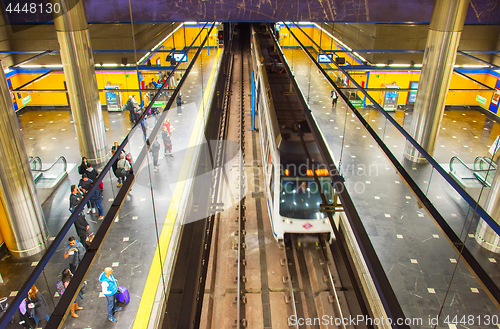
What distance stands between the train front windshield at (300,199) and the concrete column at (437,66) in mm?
6655

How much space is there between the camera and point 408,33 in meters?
15.9

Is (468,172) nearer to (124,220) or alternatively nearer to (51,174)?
(124,220)

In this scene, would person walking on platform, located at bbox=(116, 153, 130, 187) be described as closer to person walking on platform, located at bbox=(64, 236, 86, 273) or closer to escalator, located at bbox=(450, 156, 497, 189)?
person walking on platform, located at bbox=(64, 236, 86, 273)

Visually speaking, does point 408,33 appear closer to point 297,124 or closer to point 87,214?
point 297,124

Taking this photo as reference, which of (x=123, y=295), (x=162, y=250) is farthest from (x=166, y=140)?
(x=123, y=295)

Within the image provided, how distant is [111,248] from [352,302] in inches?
222

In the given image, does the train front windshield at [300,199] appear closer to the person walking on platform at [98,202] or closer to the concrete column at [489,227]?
the concrete column at [489,227]

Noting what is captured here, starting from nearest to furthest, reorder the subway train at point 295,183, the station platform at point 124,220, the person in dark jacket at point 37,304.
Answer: the person in dark jacket at point 37,304
the station platform at point 124,220
the subway train at point 295,183

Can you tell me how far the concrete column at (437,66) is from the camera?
11.2m

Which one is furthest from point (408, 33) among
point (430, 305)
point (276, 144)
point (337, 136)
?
point (430, 305)

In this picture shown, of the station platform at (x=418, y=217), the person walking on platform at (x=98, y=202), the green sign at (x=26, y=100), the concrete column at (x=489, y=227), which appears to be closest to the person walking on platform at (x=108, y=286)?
the person walking on platform at (x=98, y=202)

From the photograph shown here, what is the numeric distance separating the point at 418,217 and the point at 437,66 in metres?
5.21

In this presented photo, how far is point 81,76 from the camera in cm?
1166

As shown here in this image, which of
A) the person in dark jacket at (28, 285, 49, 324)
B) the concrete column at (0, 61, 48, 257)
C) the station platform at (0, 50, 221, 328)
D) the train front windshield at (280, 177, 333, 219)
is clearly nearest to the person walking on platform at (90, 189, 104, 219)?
the station platform at (0, 50, 221, 328)
